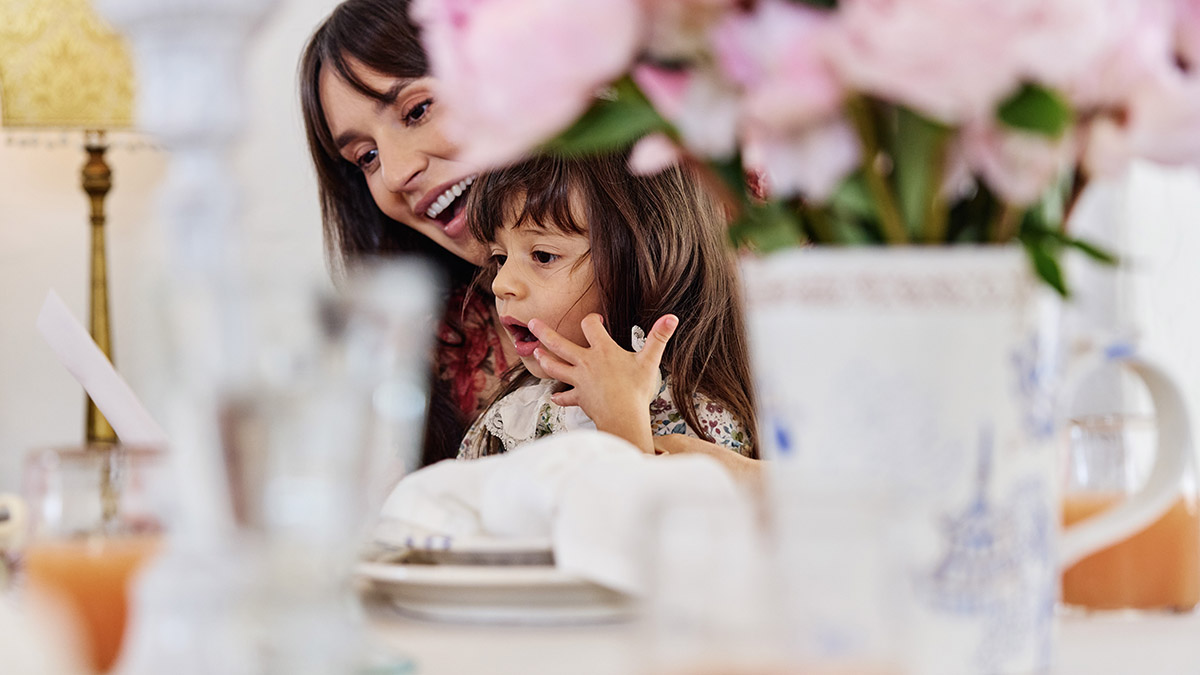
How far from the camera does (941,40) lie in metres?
0.33

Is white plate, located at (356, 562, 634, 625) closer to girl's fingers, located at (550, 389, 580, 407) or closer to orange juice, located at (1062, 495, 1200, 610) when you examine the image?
orange juice, located at (1062, 495, 1200, 610)

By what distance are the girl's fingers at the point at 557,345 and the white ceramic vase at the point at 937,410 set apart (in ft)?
3.85

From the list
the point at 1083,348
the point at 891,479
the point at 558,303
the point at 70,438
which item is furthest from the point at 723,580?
the point at 70,438

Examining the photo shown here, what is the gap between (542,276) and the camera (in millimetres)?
1742

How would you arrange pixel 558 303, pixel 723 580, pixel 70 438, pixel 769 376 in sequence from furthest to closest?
pixel 70 438, pixel 558 303, pixel 769 376, pixel 723 580

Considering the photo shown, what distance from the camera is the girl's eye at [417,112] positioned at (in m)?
1.98

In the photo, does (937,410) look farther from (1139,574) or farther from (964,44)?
(1139,574)

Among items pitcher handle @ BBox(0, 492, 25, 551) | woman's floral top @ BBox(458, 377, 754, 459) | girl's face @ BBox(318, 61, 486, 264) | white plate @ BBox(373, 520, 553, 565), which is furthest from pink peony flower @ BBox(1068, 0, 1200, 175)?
girl's face @ BBox(318, 61, 486, 264)

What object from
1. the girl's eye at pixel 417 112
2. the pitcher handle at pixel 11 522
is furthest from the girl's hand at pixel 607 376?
the pitcher handle at pixel 11 522

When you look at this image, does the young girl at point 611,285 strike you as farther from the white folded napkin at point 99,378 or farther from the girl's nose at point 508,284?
the white folded napkin at point 99,378

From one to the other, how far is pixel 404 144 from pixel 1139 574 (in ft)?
5.19

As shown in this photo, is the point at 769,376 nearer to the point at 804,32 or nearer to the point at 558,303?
the point at 804,32

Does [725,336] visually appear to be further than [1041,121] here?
Yes

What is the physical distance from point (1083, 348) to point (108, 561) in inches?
15.9
